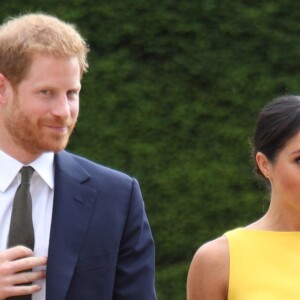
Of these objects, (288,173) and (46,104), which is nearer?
(46,104)

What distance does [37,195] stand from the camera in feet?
11.9

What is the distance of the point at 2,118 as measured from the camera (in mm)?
3566

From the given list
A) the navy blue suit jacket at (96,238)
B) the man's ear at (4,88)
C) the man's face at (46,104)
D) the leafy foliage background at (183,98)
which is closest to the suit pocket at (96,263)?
the navy blue suit jacket at (96,238)

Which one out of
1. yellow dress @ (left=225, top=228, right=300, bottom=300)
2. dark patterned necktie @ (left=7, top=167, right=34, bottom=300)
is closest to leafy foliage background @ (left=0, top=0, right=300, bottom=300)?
yellow dress @ (left=225, top=228, right=300, bottom=300)

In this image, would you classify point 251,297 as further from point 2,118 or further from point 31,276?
point 2,118

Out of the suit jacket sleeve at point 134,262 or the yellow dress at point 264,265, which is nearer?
the suit jacket sleeve at point 134,262

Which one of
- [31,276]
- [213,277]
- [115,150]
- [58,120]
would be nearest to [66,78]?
[58,120]

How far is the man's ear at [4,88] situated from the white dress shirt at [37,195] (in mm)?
172

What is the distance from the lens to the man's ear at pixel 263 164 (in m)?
3.92

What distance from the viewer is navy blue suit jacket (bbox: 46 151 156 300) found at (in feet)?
11.7

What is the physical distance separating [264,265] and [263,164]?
338mm

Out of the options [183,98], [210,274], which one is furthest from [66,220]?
[183,98]

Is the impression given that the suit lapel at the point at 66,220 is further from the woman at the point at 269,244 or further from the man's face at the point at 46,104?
the woman at the point at 269,244

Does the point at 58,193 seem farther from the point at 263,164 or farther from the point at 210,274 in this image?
the point at 263,164
